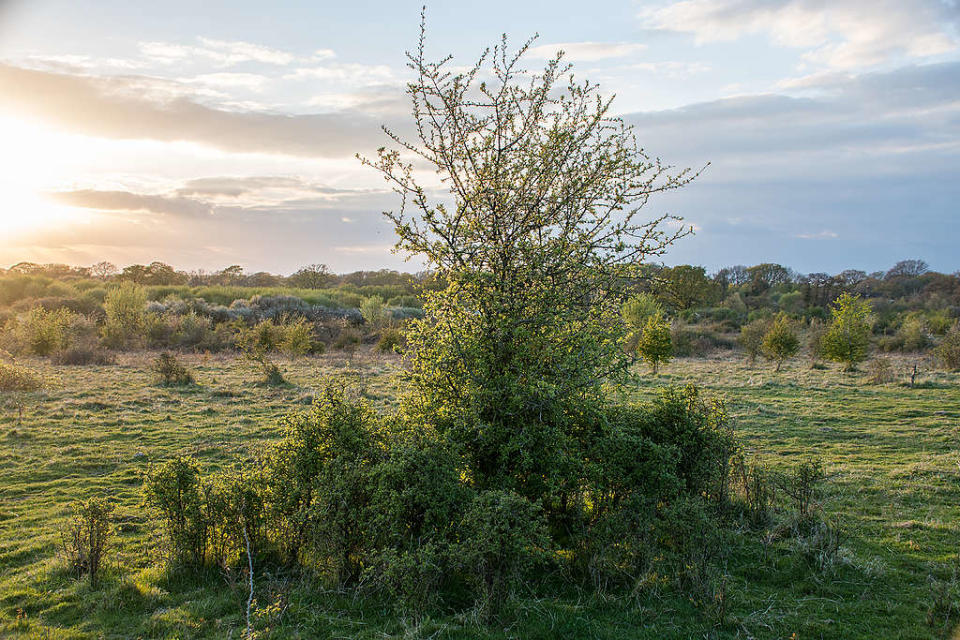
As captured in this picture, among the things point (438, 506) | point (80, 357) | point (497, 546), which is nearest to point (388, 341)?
point (80, 357)

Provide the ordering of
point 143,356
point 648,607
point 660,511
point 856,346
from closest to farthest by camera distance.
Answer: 1. point 648,607
2. point 660,511
3. point 856,346
4. point 143,356

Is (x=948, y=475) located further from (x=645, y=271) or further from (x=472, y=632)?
(x=472, y=632)

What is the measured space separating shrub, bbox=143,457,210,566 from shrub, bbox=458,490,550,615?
3.13 metres

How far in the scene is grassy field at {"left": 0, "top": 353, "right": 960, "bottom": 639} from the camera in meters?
5.04

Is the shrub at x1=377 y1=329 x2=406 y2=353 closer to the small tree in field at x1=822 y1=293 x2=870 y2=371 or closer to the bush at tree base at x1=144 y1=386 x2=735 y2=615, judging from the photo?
the small tree in field at x1=822 y1=293 x2=870 y2=371

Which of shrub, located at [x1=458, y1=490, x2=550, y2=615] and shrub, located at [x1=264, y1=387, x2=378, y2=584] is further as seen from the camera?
shrub, located at [x1=264, y1=387, x2=378, y2=584]

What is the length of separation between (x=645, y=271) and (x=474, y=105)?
3.07 meters

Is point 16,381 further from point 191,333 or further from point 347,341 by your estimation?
point 347,341

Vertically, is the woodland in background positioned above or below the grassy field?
above

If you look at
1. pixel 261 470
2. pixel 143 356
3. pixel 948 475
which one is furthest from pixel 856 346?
pixel 143 356

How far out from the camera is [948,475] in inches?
383

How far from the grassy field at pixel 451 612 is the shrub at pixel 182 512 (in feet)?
0.91

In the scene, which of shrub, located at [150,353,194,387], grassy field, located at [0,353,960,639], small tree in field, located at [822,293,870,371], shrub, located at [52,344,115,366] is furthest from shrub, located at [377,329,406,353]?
small tree in field, located at [822,293,870,371]

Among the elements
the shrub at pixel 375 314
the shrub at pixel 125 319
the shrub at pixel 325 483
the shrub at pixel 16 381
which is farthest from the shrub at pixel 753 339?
the shrub at pixel 125 319
